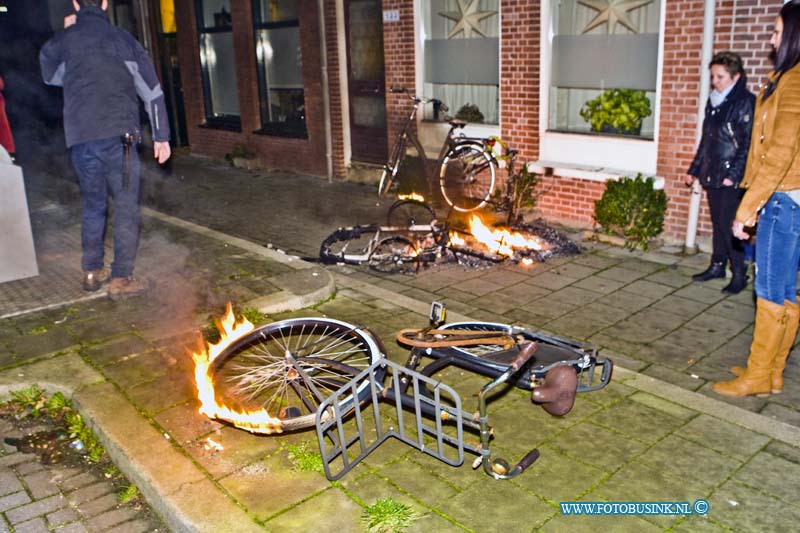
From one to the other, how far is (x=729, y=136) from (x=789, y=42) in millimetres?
2616

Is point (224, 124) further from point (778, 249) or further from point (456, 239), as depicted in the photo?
point (778, 249)

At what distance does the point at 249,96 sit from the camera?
14.9 meters

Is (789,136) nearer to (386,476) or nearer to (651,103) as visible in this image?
(386,476)

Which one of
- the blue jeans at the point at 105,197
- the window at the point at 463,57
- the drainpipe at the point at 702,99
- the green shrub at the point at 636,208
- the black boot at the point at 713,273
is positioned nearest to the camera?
the blue jeans at the point at 105,197

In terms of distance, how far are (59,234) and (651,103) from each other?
7777mm

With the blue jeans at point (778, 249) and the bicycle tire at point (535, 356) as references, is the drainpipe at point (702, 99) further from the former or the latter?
the bicycle tire at point (535, 356)

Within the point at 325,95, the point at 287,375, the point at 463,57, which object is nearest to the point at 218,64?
the point at 325,95

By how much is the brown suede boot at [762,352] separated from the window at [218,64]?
12.9 m

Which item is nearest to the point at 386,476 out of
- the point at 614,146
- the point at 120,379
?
the point at 120,379

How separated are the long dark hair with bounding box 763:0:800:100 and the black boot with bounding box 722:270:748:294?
9.51 ft

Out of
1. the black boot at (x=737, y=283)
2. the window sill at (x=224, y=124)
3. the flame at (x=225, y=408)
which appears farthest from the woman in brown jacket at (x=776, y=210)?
the window sill at (x=224, y=124)

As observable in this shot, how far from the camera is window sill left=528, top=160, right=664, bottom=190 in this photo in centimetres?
871

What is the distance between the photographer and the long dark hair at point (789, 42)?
4.32 m

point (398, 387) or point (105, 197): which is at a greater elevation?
point (105, 197)
